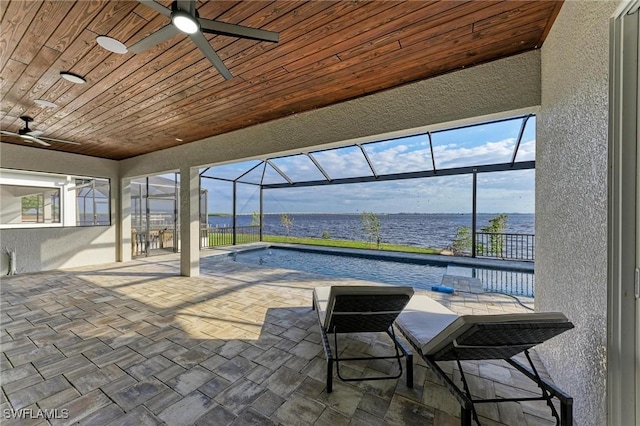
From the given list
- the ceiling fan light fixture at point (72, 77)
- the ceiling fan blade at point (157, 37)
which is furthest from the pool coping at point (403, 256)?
the ceiling fan blade at point (157, 37)

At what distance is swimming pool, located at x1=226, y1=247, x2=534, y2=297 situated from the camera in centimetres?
521

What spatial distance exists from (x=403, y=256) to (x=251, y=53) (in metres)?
7.02

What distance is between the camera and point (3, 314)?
348cm

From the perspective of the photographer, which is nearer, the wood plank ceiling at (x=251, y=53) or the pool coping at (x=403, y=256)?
the wood plank ceiling at (x=251, y=53)

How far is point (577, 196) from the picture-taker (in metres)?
1.71

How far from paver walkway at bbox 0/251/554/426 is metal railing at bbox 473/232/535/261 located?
3773mm

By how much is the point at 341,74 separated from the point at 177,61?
165 cm

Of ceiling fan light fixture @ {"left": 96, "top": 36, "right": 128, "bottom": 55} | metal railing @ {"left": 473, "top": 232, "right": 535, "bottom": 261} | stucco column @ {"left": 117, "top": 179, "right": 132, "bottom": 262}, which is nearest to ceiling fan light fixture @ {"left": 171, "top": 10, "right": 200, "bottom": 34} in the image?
ceiling fan light fixture @ {"left": 96, "top": 36, "right": 128, "bottom": 55}

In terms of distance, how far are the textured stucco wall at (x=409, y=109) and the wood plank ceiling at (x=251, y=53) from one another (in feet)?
0.38

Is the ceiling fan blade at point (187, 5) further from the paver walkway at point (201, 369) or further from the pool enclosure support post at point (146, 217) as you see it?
the pool enclosure support post at point (146, 217)

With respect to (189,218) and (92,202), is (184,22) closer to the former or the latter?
(189,218)

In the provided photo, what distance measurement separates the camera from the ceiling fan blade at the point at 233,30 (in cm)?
163

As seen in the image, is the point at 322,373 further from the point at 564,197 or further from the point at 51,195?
the point at 51,195

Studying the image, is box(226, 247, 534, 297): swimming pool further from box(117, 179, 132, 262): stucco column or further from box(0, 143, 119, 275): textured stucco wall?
box(0, 143, 119, 275): textured stucco wall
